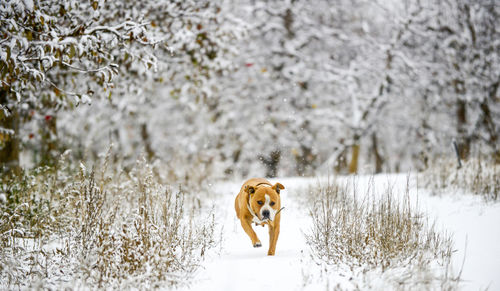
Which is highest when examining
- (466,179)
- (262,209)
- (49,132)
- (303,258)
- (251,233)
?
(49,132)

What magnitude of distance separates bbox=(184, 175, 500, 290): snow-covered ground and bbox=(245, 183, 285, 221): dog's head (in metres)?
0.44

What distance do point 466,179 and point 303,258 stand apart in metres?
4.75

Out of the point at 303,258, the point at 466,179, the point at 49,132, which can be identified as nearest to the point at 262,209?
the point at 303,258

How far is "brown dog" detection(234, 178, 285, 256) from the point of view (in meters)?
4.02

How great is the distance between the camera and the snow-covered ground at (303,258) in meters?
3.17

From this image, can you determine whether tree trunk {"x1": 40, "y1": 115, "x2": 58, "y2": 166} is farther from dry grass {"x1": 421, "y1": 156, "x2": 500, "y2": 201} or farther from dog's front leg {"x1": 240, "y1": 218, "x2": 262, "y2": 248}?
dry grass {"x1": 421, "y1": 156, "x2": 500, "y2": 201}

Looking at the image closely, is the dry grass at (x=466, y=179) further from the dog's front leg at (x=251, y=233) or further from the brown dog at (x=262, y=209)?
the dog's front leg at (x=251, y=233)

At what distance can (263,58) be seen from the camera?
14.9 metres

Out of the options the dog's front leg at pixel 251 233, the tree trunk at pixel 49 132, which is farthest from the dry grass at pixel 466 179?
the tree trunk at pixel 49 132

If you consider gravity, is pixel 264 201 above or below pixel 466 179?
below

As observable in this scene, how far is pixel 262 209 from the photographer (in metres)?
4.04

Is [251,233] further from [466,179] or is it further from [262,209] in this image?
[466,179]

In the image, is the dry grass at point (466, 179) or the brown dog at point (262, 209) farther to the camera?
the dry grass at point (466, 179)

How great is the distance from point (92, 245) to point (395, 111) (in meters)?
18.9
